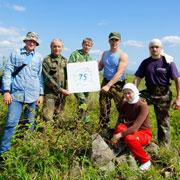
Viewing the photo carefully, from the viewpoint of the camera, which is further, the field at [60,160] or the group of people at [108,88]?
the group of people at [108,88]

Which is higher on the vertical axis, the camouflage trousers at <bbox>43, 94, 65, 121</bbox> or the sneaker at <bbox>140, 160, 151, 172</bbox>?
the camouflage trousers at <bbox>43, 94, 65, 121</bbox>

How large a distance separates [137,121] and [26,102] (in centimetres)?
239

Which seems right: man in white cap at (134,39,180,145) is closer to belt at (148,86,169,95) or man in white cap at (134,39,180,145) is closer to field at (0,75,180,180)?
belt at (148,86,169,95)

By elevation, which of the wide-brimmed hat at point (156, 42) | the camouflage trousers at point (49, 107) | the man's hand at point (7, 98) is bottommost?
the camouflage trousers at point (49, 107)

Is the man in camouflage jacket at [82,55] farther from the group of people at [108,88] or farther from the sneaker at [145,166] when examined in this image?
the sneaker at [145,166]

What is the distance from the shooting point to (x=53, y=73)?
4844 millimetres

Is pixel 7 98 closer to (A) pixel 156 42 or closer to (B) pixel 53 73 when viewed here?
(B) pixel 53 73

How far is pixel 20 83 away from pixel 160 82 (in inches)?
125

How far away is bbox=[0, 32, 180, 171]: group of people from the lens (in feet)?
13.5

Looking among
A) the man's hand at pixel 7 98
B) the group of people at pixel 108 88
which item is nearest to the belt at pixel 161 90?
the group of people at pixel 108 88

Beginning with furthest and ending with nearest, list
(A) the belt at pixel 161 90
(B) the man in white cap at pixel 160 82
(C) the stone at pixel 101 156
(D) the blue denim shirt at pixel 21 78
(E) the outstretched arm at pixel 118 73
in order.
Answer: (E) the outstretched arm at pixel 118 73, (A) the belt at pixel 161 90, (B) the man in white cap at pixel 160 82, (D) the blue denim shirt at pixel 21 78, (C) the stone at pixel 101 156

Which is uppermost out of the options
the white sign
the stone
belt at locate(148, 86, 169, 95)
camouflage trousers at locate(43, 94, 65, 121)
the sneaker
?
the white sign

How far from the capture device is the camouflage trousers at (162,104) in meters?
4.71

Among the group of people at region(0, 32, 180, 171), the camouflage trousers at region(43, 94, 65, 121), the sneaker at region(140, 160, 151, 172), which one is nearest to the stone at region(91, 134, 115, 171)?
the group of people at region(0, 32, 180, 171)
